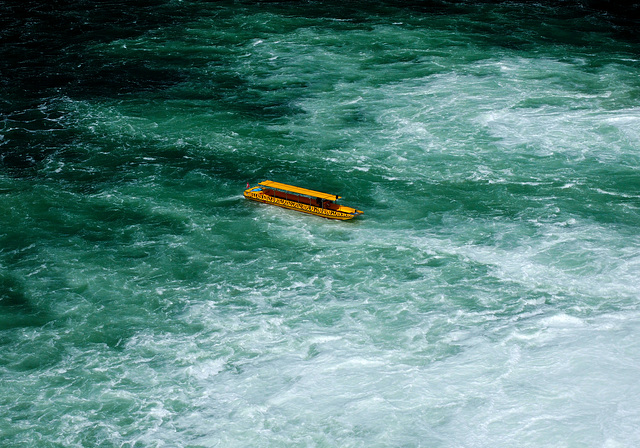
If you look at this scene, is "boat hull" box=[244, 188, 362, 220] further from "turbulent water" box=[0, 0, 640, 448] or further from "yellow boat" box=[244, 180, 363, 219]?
"turbulent water" box=[0, 0, 640, 448]

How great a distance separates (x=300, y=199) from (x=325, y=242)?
5.58m

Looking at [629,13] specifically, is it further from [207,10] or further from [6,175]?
[6,175]

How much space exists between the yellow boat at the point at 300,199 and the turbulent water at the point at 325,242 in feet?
3.15

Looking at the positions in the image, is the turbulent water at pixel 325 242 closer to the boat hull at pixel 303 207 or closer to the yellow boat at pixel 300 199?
the boat hull at pixel 303 207

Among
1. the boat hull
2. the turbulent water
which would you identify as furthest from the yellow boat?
the turbulent water

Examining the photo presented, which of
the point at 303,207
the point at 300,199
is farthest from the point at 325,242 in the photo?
the point at 300,199

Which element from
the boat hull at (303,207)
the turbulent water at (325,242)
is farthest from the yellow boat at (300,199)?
the turbulent water at (325,242)

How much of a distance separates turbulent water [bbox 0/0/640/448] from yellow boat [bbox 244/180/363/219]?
96cm

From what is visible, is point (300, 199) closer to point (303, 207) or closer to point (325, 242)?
point (303, 207)

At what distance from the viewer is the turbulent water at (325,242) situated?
4666 cm

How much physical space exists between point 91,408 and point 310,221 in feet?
83.7

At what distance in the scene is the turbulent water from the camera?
1837 inches

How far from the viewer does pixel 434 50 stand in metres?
99.7

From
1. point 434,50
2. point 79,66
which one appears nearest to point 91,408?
point 79,66
